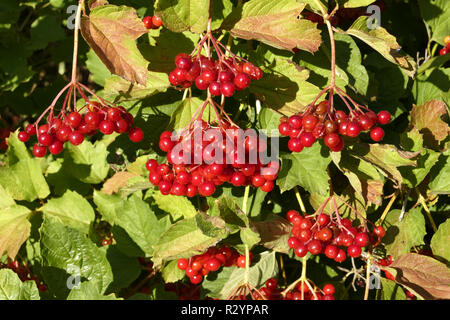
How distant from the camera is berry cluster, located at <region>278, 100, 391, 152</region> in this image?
4.27 feet

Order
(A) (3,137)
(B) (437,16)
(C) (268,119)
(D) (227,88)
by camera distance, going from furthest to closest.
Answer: (A) (3,137), (B) (437,16), (C) (268,119), (D) (227,88)

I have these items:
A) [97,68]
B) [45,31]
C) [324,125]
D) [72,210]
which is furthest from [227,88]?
[45,31]

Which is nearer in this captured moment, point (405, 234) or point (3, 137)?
point (405, 234)

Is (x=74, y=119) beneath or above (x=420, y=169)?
above

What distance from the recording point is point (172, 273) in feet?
5.46

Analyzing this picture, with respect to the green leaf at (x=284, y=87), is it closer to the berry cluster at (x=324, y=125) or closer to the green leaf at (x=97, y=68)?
the berry cluster at (x=324, y=125)

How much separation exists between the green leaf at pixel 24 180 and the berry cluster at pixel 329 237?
1038mm

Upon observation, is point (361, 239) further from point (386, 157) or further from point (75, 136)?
point (75, 136)

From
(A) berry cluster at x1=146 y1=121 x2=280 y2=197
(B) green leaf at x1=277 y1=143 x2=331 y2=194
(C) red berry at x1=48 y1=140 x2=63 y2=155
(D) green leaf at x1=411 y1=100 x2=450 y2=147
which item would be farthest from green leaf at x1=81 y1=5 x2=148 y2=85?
(D) green leaf at x1=411 y1=100 x2=450 y2=147

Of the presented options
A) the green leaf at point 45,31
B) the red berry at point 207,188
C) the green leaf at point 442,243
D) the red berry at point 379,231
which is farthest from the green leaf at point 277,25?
the green leaf at point 45,31

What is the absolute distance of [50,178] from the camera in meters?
2.06

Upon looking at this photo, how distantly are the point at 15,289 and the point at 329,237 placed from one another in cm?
94

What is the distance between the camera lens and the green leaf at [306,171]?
154 cm

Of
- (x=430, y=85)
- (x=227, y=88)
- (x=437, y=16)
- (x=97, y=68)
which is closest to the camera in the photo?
(x=227, y=88)
